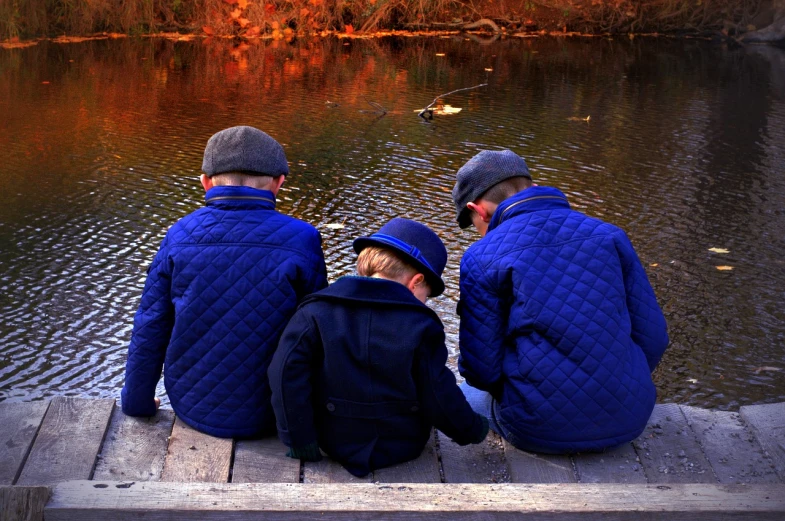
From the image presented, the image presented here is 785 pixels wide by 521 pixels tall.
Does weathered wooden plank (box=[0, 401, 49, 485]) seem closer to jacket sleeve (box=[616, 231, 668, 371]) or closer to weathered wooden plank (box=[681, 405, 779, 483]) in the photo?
jacket sleeve (box=[616, 231, 668, 371])

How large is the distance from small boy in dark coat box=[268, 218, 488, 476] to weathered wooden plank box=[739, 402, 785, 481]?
90 centimetres

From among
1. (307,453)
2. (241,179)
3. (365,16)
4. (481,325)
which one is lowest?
(307,453)

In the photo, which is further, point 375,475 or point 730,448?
point 730,448

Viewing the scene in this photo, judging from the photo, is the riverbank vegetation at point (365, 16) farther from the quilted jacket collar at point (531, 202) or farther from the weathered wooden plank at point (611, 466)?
the weathered wooden plank at point (611, 466)

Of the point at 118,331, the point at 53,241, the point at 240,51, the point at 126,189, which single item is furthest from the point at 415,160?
the point at 240,51

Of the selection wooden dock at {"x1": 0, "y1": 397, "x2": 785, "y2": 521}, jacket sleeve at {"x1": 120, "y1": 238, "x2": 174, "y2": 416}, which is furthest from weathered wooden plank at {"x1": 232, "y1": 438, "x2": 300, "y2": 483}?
jacket sleeve at {"x1": 120, "y1": 238, "x2": 174, "y2": 416}

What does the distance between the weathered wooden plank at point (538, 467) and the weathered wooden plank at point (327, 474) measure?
428 mm

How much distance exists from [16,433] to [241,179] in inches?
40.5

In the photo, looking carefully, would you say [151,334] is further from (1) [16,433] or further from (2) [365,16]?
(2) [365,16]

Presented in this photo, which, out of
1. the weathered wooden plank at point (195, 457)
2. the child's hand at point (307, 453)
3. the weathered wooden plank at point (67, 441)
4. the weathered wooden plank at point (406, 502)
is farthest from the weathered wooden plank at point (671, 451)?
the weathered wooden plank at point (67, 441)

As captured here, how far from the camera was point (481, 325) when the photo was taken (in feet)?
8.89

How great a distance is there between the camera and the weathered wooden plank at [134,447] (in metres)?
2.61

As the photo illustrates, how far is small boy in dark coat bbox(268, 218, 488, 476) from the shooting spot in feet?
8.00

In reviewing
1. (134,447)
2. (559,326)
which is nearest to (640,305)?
(559,326)
